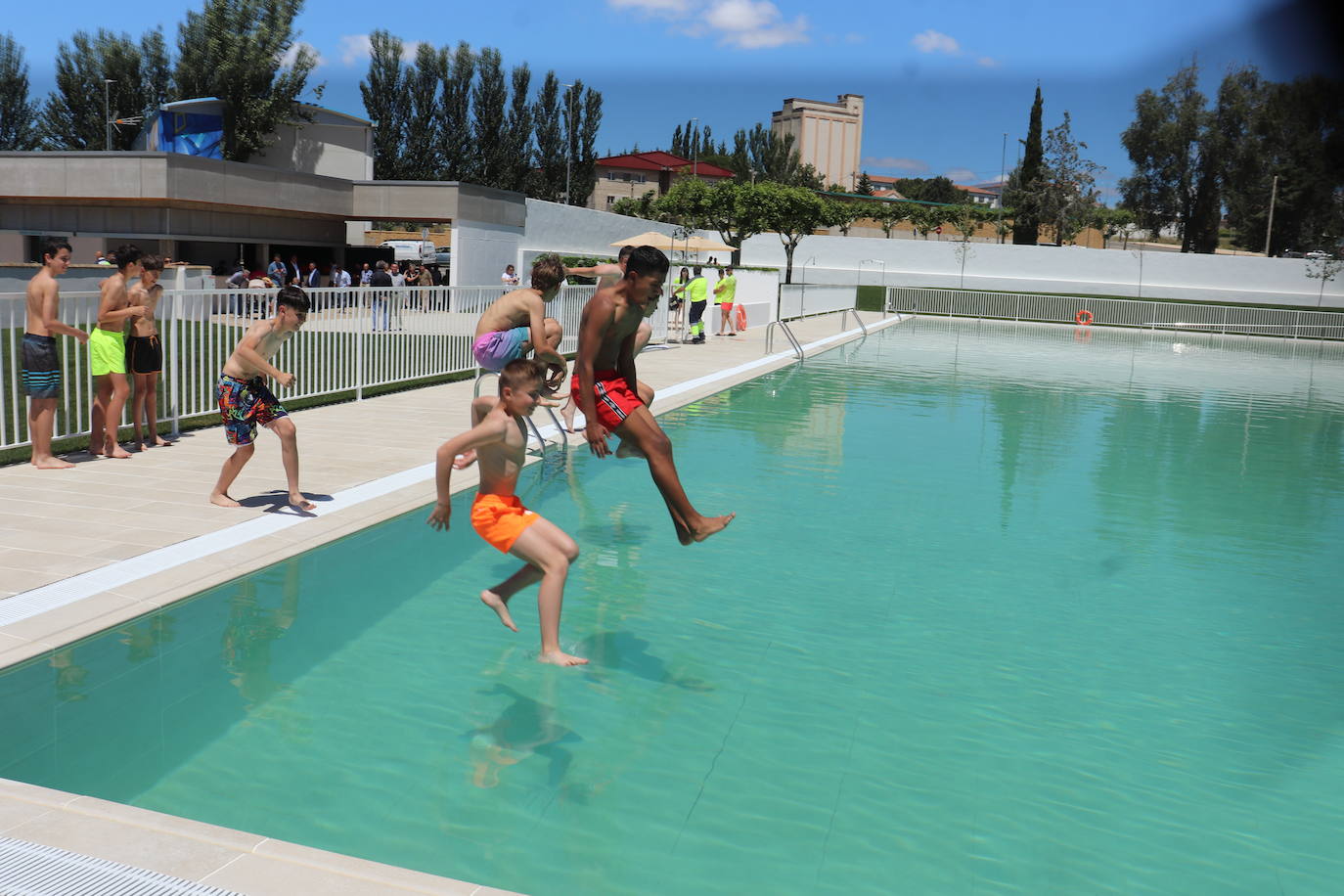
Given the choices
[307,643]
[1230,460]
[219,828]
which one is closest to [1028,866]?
[219,828]

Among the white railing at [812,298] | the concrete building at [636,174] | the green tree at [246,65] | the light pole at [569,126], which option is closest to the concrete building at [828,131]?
the concrete building at [636,174]

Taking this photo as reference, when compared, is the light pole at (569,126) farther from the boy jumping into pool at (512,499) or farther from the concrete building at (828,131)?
the concrete building at (828,131)

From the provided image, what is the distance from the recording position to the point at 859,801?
3.93 meters

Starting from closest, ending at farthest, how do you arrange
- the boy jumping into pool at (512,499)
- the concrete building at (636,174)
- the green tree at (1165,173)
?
the boy jumping into pool at (512,499) < the green tree at (1165,173) < the concrete building at (636,174)

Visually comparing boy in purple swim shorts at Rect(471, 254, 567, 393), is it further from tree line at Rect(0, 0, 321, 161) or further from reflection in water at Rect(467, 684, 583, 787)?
tree line at Rect(0, 0, 321, 161)

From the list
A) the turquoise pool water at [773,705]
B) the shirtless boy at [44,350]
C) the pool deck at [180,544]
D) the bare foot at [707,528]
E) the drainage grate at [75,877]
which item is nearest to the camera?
the drainage grate at [75,877]

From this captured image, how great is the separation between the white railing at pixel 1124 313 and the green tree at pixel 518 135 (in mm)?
28275

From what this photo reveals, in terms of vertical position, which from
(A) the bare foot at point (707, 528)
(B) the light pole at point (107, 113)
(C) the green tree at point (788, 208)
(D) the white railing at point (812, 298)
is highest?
(B) the light pole at point (107, 113)

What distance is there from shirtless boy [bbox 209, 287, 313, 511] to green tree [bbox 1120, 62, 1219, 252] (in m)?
64.8

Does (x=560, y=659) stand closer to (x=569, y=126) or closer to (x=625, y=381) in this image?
(x=625, y=381)

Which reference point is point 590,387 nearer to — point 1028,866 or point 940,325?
point 1028,866

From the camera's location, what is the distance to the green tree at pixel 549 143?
223ft

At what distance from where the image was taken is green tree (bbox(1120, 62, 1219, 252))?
65.2m

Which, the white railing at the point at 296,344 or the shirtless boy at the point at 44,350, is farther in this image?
the white railing at the point at 296,344
